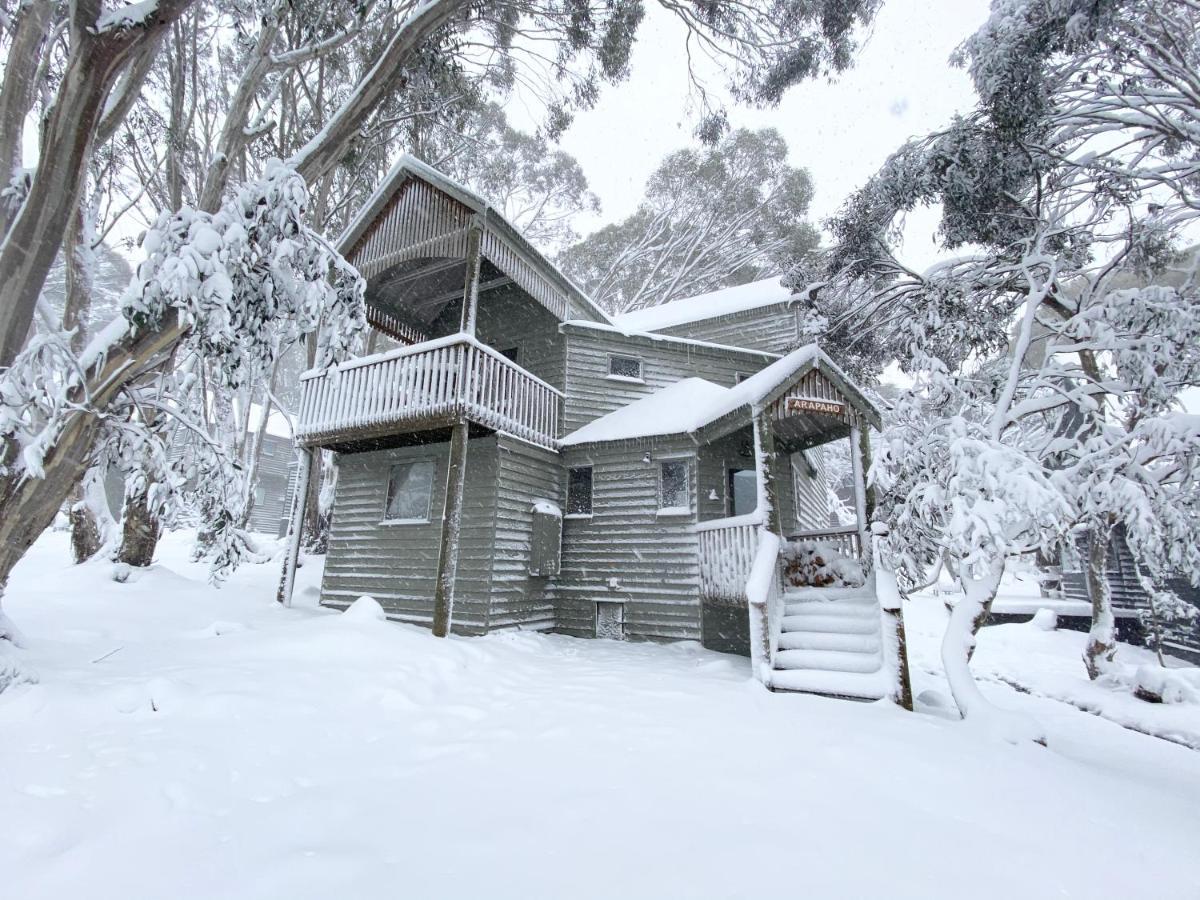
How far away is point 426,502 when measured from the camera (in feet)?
36.1

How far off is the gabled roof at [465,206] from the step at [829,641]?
850 centimetres

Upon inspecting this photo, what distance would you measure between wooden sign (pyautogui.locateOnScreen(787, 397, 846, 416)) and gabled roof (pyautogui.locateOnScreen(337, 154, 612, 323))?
234 inches

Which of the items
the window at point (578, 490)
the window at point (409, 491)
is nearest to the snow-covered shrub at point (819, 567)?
the window at point (578, 490)

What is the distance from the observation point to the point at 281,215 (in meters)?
4.39

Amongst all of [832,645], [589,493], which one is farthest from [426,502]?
[832,645]

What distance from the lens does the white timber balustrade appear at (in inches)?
348

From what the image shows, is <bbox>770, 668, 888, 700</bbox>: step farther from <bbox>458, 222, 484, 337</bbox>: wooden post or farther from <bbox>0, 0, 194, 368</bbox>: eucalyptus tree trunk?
<bbox>0, 0, 194, 368</bbox>: eucalyptus tree trunk

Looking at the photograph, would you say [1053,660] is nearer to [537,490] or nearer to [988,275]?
[988,275]

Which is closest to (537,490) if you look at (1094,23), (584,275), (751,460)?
(751,460)

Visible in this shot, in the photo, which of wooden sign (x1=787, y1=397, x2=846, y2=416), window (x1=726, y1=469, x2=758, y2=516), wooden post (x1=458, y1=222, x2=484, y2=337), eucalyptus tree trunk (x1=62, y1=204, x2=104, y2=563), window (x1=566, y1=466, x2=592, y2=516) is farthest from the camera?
window (x1=726, y1=469, x2=758, y2=516)

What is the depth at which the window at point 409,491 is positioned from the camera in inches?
435

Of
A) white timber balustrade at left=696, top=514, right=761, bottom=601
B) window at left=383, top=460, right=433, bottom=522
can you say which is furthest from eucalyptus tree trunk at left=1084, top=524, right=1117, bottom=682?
window at left=383, top=460, right=433, bottom=522

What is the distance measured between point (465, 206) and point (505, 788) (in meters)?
9.95

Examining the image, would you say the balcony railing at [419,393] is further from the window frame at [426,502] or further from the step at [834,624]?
the step at [834,624]
